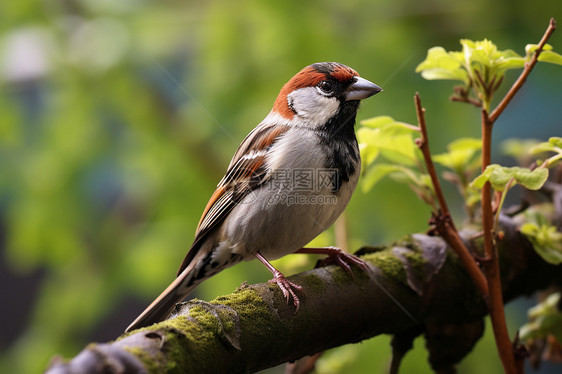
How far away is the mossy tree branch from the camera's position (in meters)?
0.95

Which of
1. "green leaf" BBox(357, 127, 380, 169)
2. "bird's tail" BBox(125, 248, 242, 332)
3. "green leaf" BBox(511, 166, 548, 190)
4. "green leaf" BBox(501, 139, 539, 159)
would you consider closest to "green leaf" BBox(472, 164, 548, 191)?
"green leaf" BBox(511, 166, 548, 190)

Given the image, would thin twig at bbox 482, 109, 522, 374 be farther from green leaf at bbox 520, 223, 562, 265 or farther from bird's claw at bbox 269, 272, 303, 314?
bird's claw at bbox 269, 272, 303, 314

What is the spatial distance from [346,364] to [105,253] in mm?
1549

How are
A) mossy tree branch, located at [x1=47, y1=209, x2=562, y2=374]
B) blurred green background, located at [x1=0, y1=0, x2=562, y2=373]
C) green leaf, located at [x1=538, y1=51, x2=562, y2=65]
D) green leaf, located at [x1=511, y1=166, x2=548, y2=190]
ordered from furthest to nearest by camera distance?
1. blurred green background, located at [x1=0, y1=0, x2=562, y2=373]
2. green leaf, located at [x1=538, y1=51, x2=562, y2=65]
3. green leaf, located at [x1=511, y1=166, x2=548, y2=190]
4. mossy tree branch, located at [x1=47, y1=209, x2=562, y2=374]

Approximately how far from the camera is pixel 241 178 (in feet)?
6.04

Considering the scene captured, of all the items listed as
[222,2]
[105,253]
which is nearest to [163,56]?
[222,2]

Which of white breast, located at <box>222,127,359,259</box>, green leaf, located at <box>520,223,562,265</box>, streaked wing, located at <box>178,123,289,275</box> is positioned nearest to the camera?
green leaf, located at <box>520,223,562,265</box>

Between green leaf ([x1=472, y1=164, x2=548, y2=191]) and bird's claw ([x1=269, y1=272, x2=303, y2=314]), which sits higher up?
green leaf ([x1=472, y1=164, x2=548, y2=191])

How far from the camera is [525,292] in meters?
1.83

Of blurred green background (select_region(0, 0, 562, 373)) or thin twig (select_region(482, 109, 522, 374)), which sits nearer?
thin twig (select_region(482, 109, 522, 374))

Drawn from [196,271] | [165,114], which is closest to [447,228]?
[196,271]

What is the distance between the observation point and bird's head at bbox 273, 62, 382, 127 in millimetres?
1830

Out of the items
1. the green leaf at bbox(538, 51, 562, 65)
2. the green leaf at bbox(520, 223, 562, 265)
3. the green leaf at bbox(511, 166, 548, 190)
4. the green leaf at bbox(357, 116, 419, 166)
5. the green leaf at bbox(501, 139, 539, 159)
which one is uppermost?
the green leaf at bbox(538, 51, 562, 65)

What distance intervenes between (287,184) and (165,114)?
3.88ft
